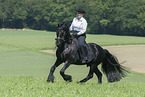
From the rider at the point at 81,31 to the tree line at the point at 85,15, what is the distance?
2392 inches

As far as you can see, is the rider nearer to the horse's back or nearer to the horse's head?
the horse's back

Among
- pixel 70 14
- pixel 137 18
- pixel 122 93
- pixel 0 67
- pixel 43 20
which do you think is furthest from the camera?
pixel 43 20

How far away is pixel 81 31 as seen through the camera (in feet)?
35.5

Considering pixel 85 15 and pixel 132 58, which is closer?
pixel 132 58

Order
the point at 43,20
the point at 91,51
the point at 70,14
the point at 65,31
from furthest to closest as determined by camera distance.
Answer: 1. the point at 43,20
2. the point at 70,14
3. the point at 91,51
4. the point at 65,31

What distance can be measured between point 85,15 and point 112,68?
72535mm

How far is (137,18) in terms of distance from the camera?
73625mm

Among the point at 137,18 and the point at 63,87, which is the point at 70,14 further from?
the point at 63,87

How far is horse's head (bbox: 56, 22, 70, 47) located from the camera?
973 centimetres

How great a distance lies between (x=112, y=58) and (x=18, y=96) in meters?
5.06

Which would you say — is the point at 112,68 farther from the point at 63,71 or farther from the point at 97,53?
the point at 63,71

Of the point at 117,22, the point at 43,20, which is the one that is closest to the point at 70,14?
the point at 43,20

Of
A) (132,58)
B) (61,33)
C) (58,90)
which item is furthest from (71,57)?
(132,58)

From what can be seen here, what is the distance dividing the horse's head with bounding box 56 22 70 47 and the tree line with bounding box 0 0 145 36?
61.9 m
